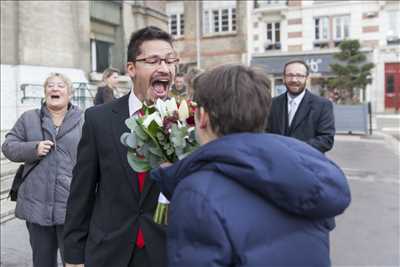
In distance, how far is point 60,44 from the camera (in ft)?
41.7

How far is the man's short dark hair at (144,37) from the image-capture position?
2.41 m

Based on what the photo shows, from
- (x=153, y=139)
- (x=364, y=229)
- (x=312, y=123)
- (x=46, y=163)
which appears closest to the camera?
(x=153, y=139)

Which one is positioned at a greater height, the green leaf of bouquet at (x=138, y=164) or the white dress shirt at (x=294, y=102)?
the white dress shirt at (x=294, y=102)

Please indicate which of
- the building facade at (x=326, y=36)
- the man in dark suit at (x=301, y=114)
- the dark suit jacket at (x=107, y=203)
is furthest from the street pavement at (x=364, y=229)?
the building facade at (x=326, y=36)

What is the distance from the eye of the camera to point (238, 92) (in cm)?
154

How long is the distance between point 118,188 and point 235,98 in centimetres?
101

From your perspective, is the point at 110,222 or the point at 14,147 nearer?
the point at 110,222

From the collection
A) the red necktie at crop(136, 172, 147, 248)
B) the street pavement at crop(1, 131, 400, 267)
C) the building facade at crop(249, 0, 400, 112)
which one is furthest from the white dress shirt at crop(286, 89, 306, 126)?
the building facade at crop(249, 0, 400, 112)

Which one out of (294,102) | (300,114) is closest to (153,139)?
(300,114)

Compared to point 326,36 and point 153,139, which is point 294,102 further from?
point 326,36

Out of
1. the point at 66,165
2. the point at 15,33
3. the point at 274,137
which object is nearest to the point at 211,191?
the point at 274,137

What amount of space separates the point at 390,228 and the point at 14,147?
15.7 feet

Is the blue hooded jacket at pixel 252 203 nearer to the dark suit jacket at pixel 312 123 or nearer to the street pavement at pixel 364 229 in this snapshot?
the dark suit jacket at pixel 312 123

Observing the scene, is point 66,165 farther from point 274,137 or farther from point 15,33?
point 15,33
